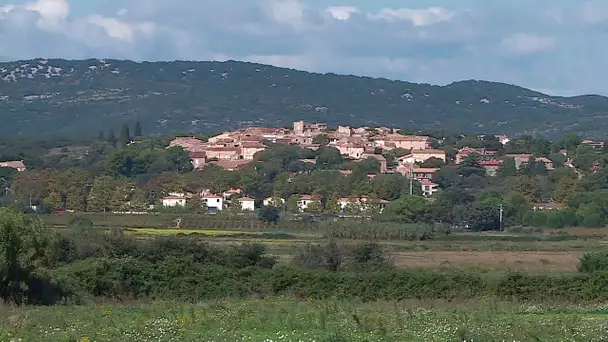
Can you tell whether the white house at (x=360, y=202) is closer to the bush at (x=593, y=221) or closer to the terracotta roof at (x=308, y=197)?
the terracotta roof at (x=308, y=197)

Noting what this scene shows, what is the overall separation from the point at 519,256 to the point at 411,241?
37.1 feet

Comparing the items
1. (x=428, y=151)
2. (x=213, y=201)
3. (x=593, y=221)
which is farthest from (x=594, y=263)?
(x=428, y=151)

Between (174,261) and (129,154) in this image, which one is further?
(129,154)

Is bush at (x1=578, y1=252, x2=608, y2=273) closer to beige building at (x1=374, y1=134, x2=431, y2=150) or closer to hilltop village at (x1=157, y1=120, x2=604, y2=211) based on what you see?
hilltop village at (x1=157, y1=120, x2=604, y2=211)

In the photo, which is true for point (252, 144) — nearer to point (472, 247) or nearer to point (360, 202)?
point (360, 202)

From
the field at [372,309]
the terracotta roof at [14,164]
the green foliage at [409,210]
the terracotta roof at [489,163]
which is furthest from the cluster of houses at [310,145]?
the field at [372,309]

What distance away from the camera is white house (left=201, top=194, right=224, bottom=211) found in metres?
81.6

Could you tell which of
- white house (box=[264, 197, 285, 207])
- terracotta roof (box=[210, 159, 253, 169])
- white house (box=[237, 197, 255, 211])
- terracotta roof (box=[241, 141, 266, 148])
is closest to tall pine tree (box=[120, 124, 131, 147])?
→ terracotta roof (box=[210, 159, 253, 169])

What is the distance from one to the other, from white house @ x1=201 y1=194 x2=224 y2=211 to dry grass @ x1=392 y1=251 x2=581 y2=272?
3480 centimetres

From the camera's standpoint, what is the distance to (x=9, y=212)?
2609cm

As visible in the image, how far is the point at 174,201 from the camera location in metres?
80.4

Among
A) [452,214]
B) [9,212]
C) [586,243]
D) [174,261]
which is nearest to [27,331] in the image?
[9,212]

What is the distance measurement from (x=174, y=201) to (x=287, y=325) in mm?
64400

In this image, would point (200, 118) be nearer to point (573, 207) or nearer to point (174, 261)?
point (573, 207)
